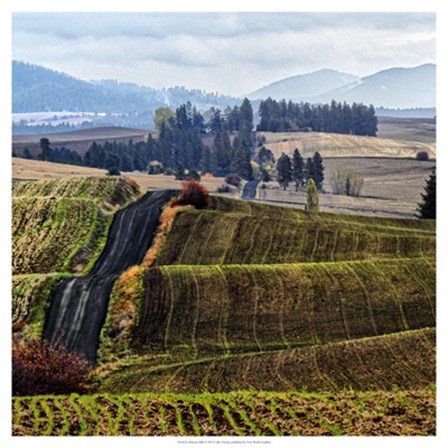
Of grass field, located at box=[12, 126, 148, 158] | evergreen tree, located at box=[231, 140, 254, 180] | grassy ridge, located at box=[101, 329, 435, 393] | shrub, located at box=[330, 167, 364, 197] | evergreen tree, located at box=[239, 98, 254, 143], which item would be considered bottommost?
grassy ridge, located at box=[101, 329, 435, 393]

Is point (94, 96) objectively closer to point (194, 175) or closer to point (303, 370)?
point (194, 175)

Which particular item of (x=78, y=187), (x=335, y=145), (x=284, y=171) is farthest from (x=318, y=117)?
(x=78, y=187)

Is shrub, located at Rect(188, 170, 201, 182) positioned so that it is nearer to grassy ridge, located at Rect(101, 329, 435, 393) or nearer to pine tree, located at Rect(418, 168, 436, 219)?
pine tree, located at Rect(418, 168, 436, 219)

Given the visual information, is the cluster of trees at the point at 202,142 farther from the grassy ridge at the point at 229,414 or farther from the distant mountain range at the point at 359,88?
the grassy ridge at the point at 229,414

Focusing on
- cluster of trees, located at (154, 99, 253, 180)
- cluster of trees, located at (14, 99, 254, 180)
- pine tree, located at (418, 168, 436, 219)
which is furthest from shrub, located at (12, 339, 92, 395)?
pine tree, located at (418, 168, 436, 219)

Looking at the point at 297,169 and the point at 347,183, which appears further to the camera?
the point at 297,169
